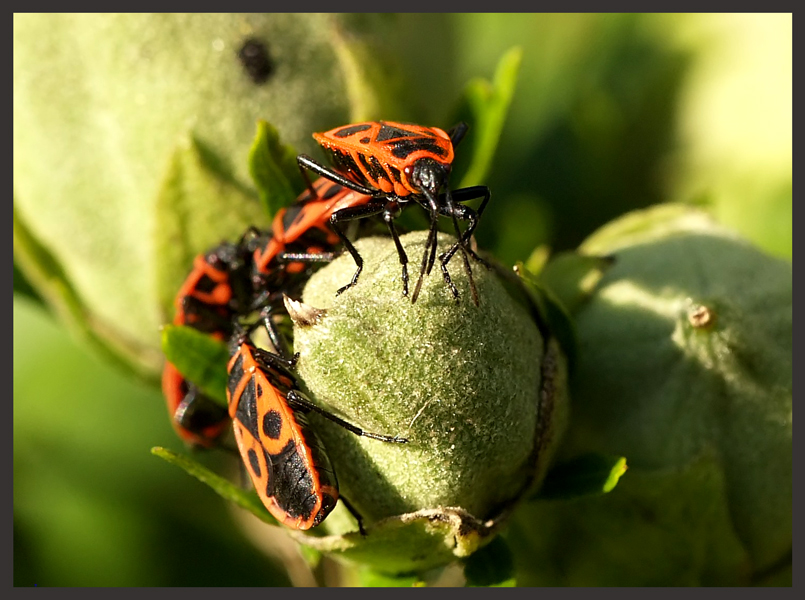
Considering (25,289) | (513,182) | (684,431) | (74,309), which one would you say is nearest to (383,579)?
(684,431)

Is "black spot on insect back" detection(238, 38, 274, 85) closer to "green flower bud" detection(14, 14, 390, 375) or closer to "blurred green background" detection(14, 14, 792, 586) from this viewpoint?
"green flower bud" detection(14, 14, 390, 375)

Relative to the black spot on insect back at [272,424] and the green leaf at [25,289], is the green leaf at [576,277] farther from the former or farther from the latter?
the green leaf at [25,289]

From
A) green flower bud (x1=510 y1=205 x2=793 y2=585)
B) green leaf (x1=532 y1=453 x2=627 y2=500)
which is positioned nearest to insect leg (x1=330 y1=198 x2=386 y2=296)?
green flower bud (x1=510 y1=205 x2=793 y2=585)

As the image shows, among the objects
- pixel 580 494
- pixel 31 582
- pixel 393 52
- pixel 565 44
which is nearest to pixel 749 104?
pixel 565 44

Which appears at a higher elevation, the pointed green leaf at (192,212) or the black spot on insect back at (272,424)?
the pointed green leaf at (192,212)

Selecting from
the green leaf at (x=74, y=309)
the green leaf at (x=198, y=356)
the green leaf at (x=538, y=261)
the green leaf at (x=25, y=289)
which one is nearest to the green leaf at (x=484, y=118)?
the green leaf at (x=538, y=261)

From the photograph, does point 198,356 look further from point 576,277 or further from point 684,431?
point 684,431
